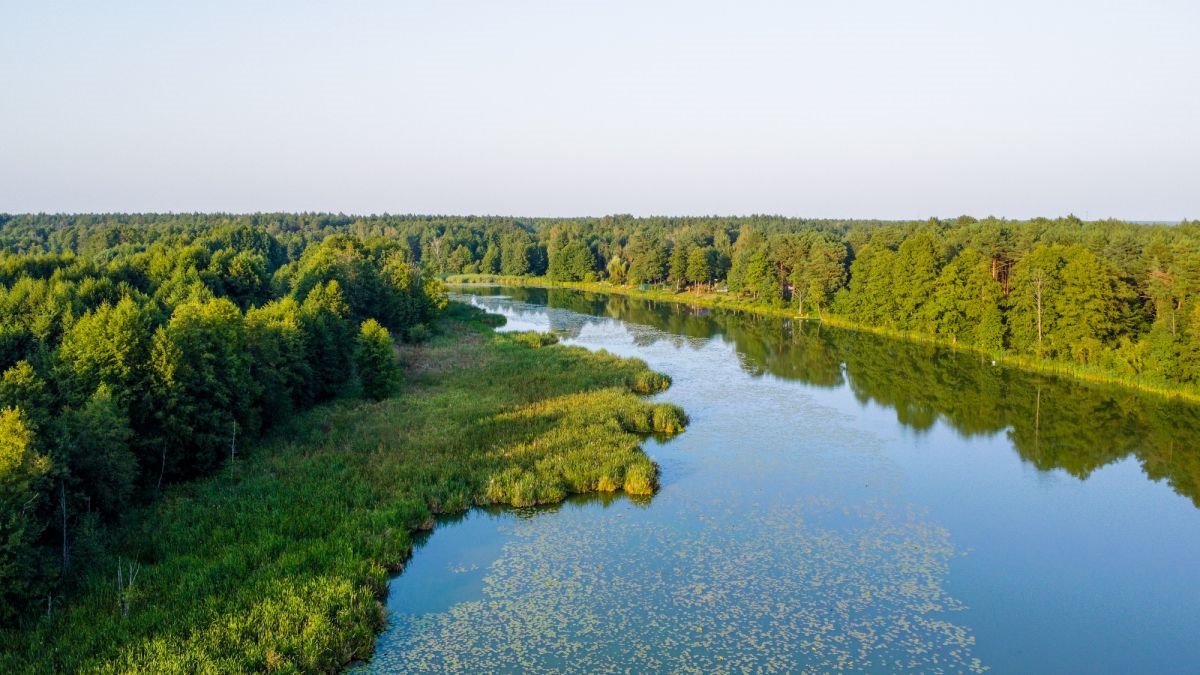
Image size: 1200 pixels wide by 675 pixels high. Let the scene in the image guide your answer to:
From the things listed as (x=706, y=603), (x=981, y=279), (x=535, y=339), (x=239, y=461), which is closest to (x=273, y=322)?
(x=239, y=461)

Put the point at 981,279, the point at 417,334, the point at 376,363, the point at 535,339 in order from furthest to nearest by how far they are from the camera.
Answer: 1. the point at 417,334
2. the point at 981,279
3. the point at 535,339
4. the point at 376,363

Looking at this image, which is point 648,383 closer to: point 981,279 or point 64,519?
point 64,519

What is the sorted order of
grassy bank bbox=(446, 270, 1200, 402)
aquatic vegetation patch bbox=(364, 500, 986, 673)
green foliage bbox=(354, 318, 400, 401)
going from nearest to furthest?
aquatic vegetation patch bbox=(364, 500, 986, 673), green foliage bbox=(354, 318, 400, 401), grassy bank bbox=(446, 270, 1200, 402)

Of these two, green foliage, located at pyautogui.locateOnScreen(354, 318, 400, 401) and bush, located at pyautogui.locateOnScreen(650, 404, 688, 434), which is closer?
bush, located at pyautogui.locateOnScreen(650, 404, 688, 434)

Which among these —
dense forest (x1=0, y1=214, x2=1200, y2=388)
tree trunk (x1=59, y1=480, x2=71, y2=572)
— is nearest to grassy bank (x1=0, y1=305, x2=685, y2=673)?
tree trunk (x1=59, y1=480, x2=71, y2=572)

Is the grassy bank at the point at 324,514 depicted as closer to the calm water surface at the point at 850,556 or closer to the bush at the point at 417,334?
the calm water surface at the point at 850,556

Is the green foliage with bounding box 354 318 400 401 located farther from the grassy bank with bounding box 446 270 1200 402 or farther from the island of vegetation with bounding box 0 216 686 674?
the grassy bank with bounding box 446 270 1200 402

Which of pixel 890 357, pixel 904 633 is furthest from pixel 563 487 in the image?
pixel 890 357
